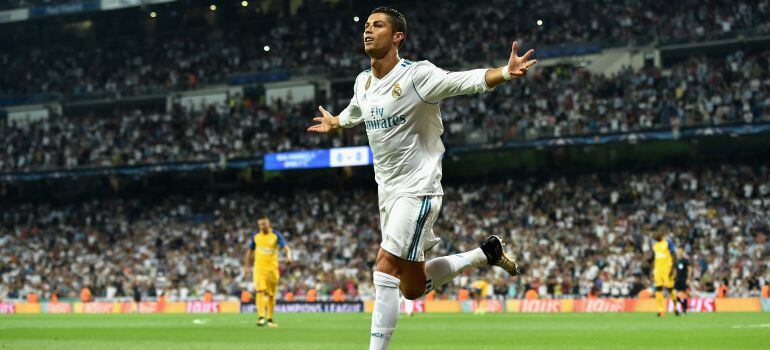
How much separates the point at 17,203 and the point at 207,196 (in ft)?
39.5

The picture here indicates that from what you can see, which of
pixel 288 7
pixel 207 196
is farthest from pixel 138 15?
pixel 207 196

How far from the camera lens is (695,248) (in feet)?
125

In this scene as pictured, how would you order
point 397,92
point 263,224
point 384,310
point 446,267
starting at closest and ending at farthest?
point 384,310 → point 397,92 → point 446,267 → point 263,224

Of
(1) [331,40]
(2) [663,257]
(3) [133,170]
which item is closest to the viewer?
(2) [663,257]

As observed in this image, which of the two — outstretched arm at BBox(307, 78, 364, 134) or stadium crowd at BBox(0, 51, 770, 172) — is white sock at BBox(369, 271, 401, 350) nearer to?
outstretched arm at BBox(307, 78, 364, 134)

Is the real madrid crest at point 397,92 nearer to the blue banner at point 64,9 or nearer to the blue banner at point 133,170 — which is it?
the blue banner at point 133,170

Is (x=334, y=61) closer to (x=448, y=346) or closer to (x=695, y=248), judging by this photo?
(x=695, y=248)

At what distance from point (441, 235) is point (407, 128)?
35.3 metres

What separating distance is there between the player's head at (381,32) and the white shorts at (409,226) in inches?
49.1

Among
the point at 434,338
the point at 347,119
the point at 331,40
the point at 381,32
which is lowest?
the point at 434,338

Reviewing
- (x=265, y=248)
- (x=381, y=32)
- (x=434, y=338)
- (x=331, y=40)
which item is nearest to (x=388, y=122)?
(x=381, y=32)

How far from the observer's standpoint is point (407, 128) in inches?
332

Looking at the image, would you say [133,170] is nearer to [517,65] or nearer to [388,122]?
[388,122]

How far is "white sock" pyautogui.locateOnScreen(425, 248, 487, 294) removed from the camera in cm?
876
